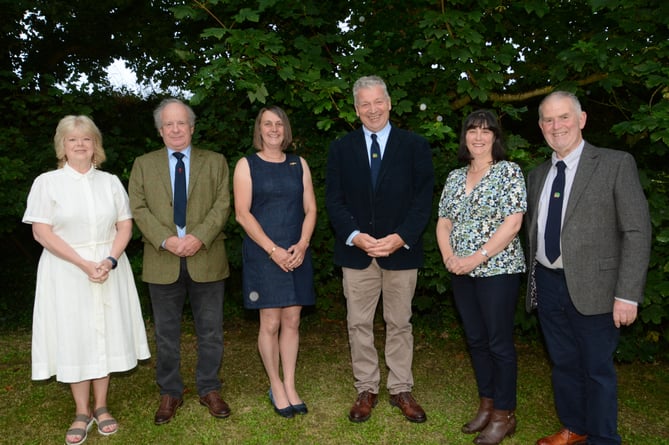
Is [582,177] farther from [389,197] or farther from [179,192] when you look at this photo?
[179,192]

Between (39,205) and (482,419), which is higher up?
(39,205)

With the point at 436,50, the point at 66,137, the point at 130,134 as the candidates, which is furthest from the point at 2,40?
the point at 436,50

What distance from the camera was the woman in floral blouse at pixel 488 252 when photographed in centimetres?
354

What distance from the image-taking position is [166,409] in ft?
13.7

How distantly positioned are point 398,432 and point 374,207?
1.57 meters

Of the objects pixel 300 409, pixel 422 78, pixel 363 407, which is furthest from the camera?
pixel 422 78

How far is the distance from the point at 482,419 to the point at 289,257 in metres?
1.73

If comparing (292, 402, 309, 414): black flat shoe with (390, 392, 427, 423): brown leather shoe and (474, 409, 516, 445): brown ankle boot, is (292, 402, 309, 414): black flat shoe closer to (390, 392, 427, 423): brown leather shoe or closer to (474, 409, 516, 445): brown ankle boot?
(390, 392, 427, 423): brown leather shoe

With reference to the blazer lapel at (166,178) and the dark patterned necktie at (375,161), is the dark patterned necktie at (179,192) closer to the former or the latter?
the blazer lapel at (166,178)

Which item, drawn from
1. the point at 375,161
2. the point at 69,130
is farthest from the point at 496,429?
the point at 69,130

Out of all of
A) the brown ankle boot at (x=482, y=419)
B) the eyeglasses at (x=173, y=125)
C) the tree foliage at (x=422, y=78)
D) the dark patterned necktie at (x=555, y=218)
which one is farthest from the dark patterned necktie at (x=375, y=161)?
the brown ankle boot at (x=482, y=419)

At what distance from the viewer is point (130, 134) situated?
955 centimetres

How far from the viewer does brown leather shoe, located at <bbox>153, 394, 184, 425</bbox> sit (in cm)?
412

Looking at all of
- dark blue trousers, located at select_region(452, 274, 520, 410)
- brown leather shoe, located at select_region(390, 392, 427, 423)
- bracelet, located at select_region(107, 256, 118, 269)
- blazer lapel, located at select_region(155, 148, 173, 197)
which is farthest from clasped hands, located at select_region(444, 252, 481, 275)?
bracelet, located at select_region(107, 256, 118, 269)
